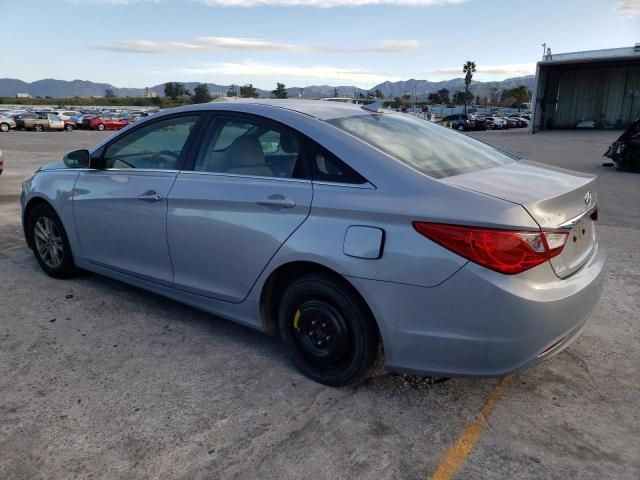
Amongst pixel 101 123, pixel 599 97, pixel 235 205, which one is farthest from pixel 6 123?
pixel 599 97

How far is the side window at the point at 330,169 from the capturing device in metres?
2.81

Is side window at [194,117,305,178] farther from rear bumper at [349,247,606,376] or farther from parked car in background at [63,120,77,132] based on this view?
parked car in background at [63,120,77,132]

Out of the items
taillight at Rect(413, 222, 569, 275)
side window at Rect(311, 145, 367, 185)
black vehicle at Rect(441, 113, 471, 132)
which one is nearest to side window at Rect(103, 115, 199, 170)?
side window at Rect(311, 145, 367, 185)

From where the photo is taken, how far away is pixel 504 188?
2658mm

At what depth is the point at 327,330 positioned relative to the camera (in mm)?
2945

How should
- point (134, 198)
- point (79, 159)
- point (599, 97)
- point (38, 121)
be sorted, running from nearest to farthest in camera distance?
point (134, 198)
point (79, 159)
point (38, 121)
point (599, 97)

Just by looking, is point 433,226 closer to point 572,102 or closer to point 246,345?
point 246,345

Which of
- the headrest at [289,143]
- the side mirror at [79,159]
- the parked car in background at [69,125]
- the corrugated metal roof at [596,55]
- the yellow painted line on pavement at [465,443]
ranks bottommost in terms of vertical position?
the parked car in background at [69,125]

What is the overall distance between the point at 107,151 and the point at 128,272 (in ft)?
3.26

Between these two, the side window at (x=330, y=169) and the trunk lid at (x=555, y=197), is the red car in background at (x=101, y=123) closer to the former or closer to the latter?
the side window at (x=330, y=169)

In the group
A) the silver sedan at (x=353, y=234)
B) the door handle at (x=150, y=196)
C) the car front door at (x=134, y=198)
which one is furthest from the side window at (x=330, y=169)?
the door handle at (x=150, y=196)

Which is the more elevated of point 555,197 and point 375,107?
point 375,107

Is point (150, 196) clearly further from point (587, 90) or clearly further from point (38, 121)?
point (587, 90)

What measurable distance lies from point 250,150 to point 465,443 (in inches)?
82.1
